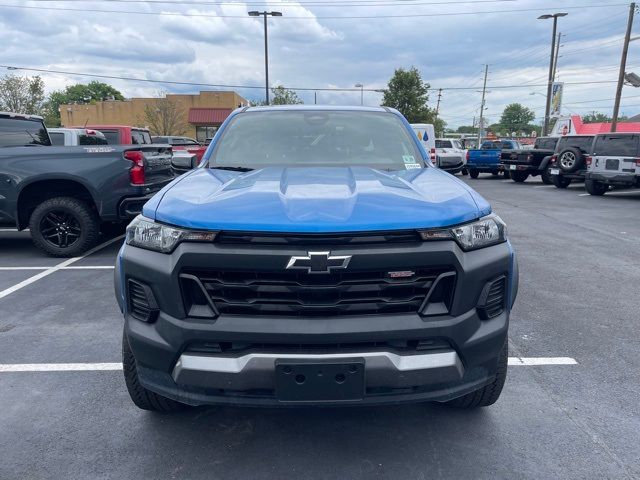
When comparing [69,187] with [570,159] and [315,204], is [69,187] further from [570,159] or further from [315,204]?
[570,159]

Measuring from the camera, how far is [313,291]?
85.3 inches

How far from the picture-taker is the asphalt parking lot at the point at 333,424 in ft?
8.18

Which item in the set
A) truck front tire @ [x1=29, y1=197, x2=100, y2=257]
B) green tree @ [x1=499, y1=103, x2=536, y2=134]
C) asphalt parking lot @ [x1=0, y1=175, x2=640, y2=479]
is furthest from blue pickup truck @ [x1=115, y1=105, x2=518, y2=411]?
green tree @ [x1=499, y1=103, x2=536, y2=134]

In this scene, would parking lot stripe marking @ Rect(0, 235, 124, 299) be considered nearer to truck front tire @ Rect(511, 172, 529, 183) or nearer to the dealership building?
truck front tire @ Rect(511, 172, 529, 183)

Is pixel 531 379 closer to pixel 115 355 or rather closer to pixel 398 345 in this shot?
pixel 398 345

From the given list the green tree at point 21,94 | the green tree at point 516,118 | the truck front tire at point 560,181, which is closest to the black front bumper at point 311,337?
the truck front tire at point 560,181

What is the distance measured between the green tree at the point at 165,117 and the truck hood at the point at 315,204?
4607cm

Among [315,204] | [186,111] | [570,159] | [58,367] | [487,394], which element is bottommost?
[58,367]

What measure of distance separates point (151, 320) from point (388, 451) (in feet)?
4.57

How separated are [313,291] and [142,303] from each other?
0.81 meters

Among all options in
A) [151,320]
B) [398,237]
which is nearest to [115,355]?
[151,320]

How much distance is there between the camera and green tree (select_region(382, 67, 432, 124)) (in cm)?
4709

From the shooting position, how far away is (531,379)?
340 cm

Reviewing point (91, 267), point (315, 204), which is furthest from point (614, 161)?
point (315, 204)
